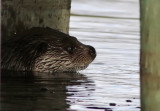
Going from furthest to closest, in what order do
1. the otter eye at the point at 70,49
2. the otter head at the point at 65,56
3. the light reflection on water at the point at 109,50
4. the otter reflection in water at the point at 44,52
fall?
1. the otter eye at the point at 70,49
2. the otter head at the point at 65,56
3. the otter reflection in water at the point at 44,52
4. the light reflection on water at the point at 109,50

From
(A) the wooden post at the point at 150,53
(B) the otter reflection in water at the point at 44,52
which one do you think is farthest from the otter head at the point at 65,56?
(A) the wooden post at the point at 150,53

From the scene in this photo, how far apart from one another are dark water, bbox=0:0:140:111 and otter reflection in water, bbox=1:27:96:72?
0.21 metres

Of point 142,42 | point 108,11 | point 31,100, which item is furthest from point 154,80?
point 108,11

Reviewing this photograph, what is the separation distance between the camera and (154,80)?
6.45 metres

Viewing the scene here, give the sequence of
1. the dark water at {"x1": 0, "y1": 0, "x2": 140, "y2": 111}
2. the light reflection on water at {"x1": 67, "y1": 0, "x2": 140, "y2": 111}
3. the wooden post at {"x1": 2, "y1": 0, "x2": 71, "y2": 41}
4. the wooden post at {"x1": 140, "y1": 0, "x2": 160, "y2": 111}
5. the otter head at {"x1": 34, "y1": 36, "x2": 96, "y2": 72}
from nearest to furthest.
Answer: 1. the wooden post at {"x1": 140, "y1": 0, "x2": 160, "y2": 111}
2. the dark water at {"x1": 0, "y1": 0, "x2": 140, "y2": 111}
3. the light reflection on water at {"x1": 67, "y1": 0, "x2": 140, "y2": 111}
4. the otter head at {"x1": 34, "y1": 36, "x2": 96, "y2": 72}
5. the wooden post at {"x1": 2, "y1": 0, "x2": 71, "y2": 41}

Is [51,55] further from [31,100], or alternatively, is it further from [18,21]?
[31,100]

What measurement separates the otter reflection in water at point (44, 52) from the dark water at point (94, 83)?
8.4 inches

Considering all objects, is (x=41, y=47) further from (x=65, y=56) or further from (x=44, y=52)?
(x=65, y=56)

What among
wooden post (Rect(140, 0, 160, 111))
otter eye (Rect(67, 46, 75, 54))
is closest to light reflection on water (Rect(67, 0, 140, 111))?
otter eye (Rect(67, 46, 75, 54))

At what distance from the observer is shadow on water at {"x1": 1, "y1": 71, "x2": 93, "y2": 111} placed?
9.38 meters

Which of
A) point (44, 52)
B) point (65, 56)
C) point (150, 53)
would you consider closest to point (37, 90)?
point (44, 52)

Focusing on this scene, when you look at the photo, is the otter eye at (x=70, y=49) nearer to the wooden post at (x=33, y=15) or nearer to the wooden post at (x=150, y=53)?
the wooden post at (x=33, y=15)

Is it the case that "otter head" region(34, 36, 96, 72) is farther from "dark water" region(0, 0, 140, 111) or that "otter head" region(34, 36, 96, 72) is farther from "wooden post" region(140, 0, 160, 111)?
"wooden post" region(140, 0, 160, 111)

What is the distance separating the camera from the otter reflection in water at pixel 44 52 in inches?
Result: 496
